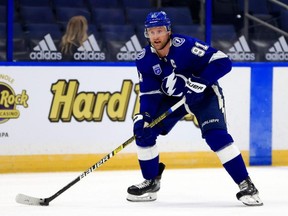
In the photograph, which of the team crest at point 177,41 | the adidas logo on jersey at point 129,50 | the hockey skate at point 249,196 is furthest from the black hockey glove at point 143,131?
the adidas logo on jersey at point 129,50

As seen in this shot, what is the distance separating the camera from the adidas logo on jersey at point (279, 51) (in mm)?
7227

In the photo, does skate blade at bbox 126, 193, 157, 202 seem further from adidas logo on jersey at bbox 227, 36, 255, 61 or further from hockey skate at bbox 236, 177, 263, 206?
adidas logo on jersey at bbox 227, 36, 255, 61

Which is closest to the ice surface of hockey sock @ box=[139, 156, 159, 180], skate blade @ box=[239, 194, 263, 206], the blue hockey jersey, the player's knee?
skate blade @ box=[239, 194, 263, 206]

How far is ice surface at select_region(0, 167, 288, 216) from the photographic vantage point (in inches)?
184

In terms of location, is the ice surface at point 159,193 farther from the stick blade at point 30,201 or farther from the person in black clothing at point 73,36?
the person in black clothing at point 73,36

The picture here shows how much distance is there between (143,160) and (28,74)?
1661 mm

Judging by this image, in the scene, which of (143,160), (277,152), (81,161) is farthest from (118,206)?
(277,152)

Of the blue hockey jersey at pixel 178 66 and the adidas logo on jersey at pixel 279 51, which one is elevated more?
the adidas logo on jersey at pixel 279 51

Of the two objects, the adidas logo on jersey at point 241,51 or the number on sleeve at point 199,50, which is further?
the adidas logo on jersey at point 241,51

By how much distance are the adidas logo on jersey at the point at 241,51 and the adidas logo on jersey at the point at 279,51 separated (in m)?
0.15

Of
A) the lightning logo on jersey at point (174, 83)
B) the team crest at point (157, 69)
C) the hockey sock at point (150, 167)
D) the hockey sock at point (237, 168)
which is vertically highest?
the team crest at point (157, 69)

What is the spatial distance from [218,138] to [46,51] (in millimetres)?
2128

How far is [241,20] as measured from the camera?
280 inches

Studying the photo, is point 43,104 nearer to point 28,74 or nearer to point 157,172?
point 28,74
